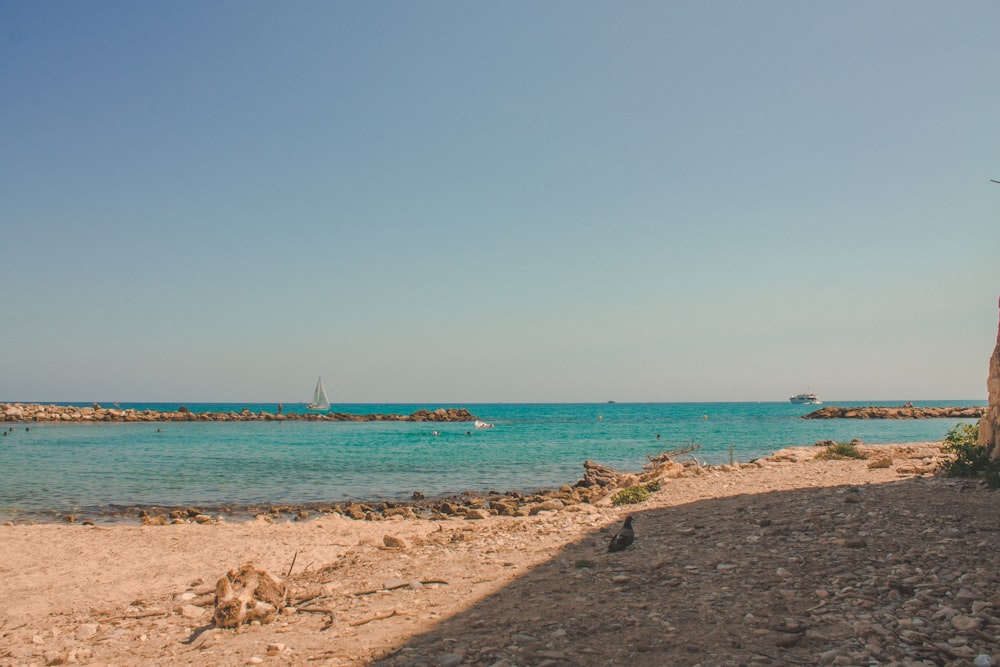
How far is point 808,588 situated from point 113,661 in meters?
7.65

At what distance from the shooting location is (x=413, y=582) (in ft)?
28.5

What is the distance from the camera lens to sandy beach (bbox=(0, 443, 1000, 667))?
18.3 feet

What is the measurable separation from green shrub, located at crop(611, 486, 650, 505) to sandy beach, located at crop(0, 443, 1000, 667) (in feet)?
4.57

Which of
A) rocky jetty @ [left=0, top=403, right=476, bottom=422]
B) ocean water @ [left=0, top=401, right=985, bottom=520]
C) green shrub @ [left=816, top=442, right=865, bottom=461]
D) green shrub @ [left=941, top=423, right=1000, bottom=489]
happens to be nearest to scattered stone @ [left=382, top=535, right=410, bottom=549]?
ocean water @ [left=0, top=401, right=985, bottom=520]

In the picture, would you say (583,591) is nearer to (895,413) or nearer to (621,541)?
(621,541)

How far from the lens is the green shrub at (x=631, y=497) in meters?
14.9

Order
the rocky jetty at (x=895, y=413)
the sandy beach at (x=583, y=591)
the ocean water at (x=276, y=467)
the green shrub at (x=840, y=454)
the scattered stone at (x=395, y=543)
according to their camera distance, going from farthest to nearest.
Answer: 1. the rocky jetty at (x=895, y=413)
2. the ocean water at (x=276, y=467)
3. the green shrub at (x=840, y=454)
4. the scattered stone at (x=395, y=543)
5. the sandy beach at (x=583, y=591)

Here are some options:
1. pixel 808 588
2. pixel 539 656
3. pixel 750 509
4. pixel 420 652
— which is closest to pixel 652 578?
pixel 808 588

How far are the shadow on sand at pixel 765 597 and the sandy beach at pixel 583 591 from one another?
0.03 metres

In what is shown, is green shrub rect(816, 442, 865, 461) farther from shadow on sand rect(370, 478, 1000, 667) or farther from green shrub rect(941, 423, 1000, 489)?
→ shadow on sand rect(370, 478, 1000, 667)

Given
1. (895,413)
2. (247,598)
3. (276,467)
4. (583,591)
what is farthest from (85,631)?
(895,413)

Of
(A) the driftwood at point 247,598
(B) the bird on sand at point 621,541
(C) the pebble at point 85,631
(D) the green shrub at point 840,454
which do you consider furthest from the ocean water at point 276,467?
(B) the bird on sand at point 621,541

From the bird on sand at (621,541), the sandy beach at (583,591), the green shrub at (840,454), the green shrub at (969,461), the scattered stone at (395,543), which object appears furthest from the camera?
the green shrub at (840,454)

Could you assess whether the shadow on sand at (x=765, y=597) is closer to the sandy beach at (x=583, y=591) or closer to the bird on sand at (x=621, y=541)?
the sandy beach at (x=583, y=591)
